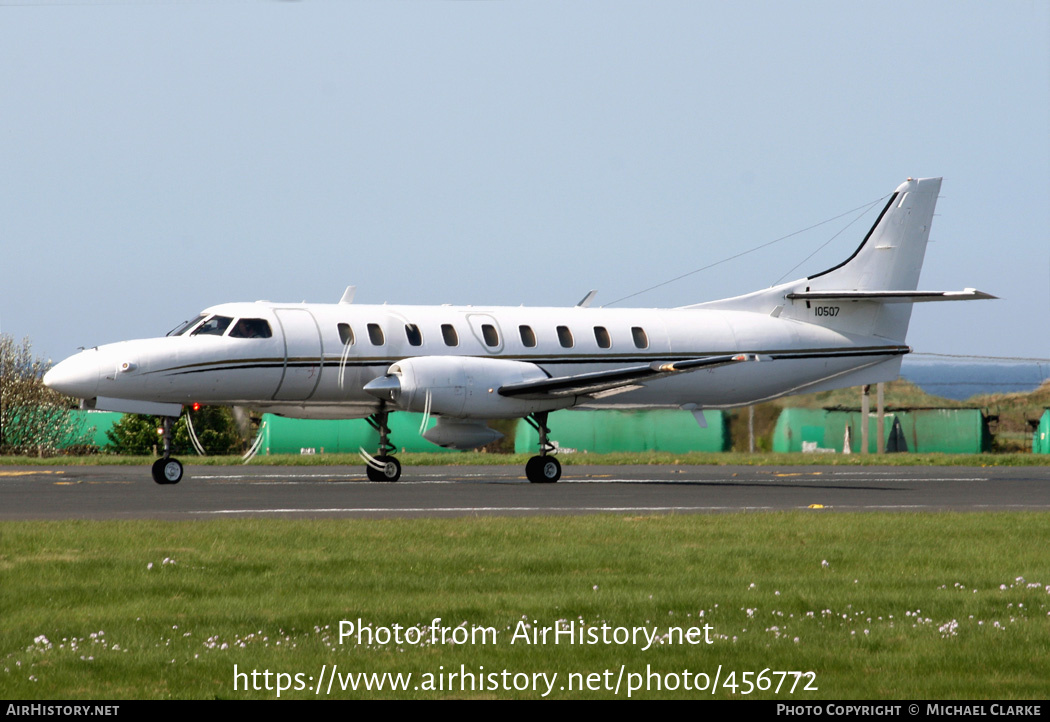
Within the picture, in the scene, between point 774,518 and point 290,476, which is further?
point 290,476

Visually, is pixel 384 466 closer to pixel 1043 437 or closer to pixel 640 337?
pixel 640 337

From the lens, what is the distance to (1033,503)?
19.0 metres

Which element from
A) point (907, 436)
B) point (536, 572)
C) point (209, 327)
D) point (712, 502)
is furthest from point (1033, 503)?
point (907, 436)

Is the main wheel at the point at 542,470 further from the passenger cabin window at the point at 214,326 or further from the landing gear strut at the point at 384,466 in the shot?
the passenger cabin window at the point at 214,326

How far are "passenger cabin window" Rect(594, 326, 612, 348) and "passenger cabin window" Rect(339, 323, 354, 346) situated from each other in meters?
5.71

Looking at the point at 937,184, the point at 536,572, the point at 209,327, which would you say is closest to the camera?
the point at 536,572

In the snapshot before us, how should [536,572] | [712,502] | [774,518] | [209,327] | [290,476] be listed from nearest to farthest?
[536,572], [774,518], [712,502], [209,327], [290,476]

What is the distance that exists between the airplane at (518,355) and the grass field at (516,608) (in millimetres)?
9344

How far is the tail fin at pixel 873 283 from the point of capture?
29.5 metres

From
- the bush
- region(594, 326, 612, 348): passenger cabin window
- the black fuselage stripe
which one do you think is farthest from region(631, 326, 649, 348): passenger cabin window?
the bush

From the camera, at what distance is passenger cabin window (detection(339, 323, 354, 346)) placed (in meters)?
24.0

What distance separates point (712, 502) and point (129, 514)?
8741 mm

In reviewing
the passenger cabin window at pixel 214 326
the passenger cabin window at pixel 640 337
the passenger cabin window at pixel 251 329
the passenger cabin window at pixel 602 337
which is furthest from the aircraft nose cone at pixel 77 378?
the passenger cabin window at pixel 640 337
